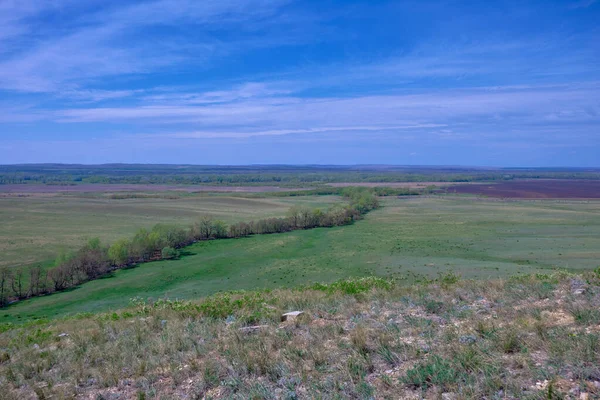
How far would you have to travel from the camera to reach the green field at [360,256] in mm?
32344

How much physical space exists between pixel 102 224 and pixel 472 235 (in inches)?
2048

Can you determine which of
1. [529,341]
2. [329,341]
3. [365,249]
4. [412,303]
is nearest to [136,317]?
[329,341]

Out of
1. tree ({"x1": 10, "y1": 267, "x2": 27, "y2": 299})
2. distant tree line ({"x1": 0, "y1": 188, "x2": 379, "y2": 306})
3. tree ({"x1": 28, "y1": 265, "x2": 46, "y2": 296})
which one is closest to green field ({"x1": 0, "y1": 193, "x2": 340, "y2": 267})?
tree ({"x1": 10, "y1": 267, "x2": 27, "y2": 299})

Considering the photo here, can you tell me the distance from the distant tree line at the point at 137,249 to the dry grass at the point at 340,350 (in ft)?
96.2

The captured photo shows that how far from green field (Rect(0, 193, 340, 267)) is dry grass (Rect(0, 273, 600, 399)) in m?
38.5

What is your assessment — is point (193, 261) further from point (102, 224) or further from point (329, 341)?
point (329, 341)

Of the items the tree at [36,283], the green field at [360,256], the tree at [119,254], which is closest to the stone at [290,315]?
the green field at [360,256]

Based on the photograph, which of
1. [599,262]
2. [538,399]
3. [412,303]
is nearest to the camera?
[538,399]

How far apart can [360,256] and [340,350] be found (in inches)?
1478

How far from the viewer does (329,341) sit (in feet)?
22.2

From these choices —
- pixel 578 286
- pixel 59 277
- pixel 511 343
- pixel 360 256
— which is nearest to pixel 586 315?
pixel 511 343

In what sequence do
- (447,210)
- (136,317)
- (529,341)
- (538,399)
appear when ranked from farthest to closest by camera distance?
(447,210) < (136,317) < (529,341) < (538,399)

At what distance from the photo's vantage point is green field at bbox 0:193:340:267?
154ft

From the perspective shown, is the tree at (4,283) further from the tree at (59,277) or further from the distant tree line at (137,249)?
the tree at (59,277)
